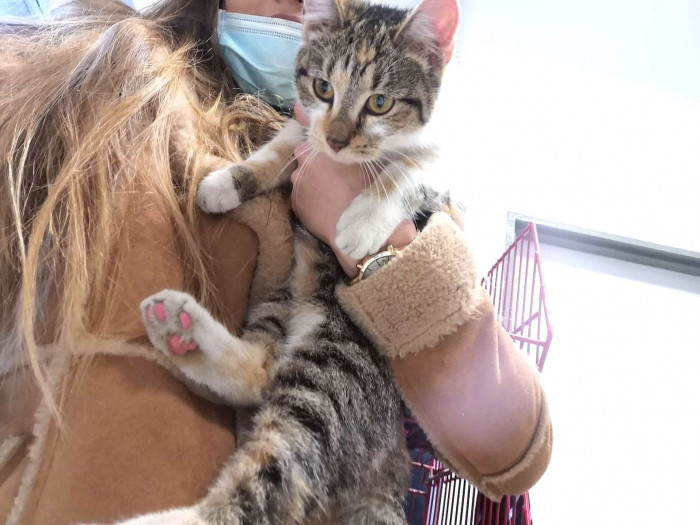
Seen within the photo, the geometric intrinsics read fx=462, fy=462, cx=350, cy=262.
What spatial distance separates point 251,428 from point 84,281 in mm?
349

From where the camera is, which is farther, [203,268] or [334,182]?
[334,182]

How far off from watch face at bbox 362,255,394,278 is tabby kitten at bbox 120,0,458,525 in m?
0.03

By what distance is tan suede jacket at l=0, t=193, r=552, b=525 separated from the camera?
0.61 meters

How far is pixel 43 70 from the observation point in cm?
85

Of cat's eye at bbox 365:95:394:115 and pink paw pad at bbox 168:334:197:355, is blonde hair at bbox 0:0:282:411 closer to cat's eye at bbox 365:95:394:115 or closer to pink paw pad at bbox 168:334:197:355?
pink paw pad at bbox 168:334:197:355

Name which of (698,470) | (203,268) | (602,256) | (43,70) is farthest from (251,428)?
(602,256)

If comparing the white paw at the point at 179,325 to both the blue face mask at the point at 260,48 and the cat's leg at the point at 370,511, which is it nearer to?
the cat's leg at the point at 370,511

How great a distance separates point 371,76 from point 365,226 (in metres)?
0.32

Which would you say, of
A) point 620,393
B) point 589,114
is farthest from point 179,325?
point 589,114

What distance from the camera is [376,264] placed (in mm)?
831

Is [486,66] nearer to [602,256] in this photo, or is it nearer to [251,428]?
[602,256]

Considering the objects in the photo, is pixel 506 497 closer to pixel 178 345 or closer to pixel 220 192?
pixel 178 345

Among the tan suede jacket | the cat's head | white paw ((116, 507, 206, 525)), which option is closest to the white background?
the cat's head

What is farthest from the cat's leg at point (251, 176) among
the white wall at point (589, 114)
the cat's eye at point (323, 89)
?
the white wall at point (589, 114)
